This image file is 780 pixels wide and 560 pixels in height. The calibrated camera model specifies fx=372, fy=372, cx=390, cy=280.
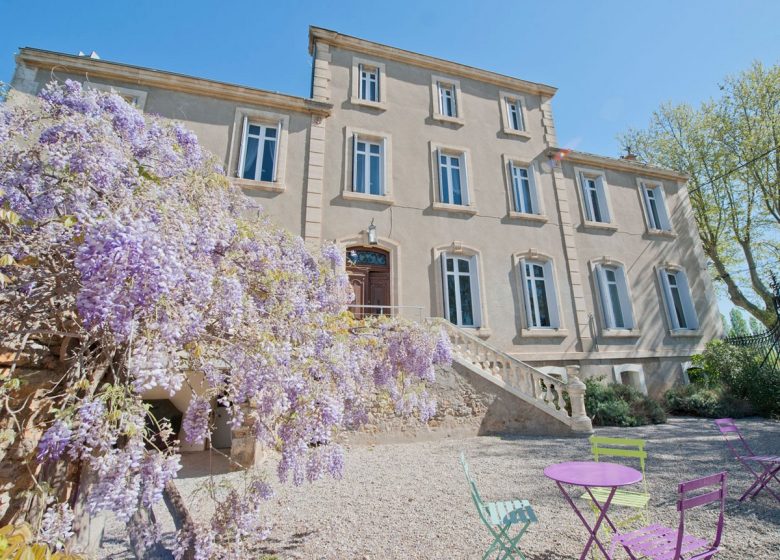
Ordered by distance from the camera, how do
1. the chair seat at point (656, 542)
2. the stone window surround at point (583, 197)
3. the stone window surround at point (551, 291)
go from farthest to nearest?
the stone window surround at point (583, 197) < the stone window surround at point (551, 291) < the chair seat at point (656, 542)

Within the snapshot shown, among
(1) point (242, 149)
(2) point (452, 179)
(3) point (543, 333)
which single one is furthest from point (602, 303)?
(1) point (242, 149)

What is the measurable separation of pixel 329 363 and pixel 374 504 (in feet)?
6.38

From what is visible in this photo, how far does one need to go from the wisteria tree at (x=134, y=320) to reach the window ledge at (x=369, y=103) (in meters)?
7.69

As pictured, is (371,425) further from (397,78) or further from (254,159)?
(397,78)

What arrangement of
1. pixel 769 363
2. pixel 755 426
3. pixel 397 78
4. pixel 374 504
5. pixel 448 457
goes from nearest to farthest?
pixel 374 504, pixel 448 457, pixel 755 426, pixel 769 363, pixel 397 78

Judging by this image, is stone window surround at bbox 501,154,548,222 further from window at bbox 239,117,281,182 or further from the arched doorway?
window at bbox 239,117,281,182

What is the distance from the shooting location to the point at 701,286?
40.2 ft

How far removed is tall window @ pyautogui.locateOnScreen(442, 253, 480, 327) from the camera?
932cm

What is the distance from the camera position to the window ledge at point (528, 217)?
10625 millimetres

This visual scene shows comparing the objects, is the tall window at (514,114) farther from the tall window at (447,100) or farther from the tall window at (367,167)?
the tall window at (367,167)

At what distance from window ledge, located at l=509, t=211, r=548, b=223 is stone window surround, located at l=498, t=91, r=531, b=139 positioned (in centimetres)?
280

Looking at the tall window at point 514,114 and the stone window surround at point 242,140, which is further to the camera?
the tall window at point 514,114

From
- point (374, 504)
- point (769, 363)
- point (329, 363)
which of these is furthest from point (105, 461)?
point (769, 363)

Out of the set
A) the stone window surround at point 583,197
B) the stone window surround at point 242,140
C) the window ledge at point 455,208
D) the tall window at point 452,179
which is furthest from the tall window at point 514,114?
the stone window surround at point 242,140
